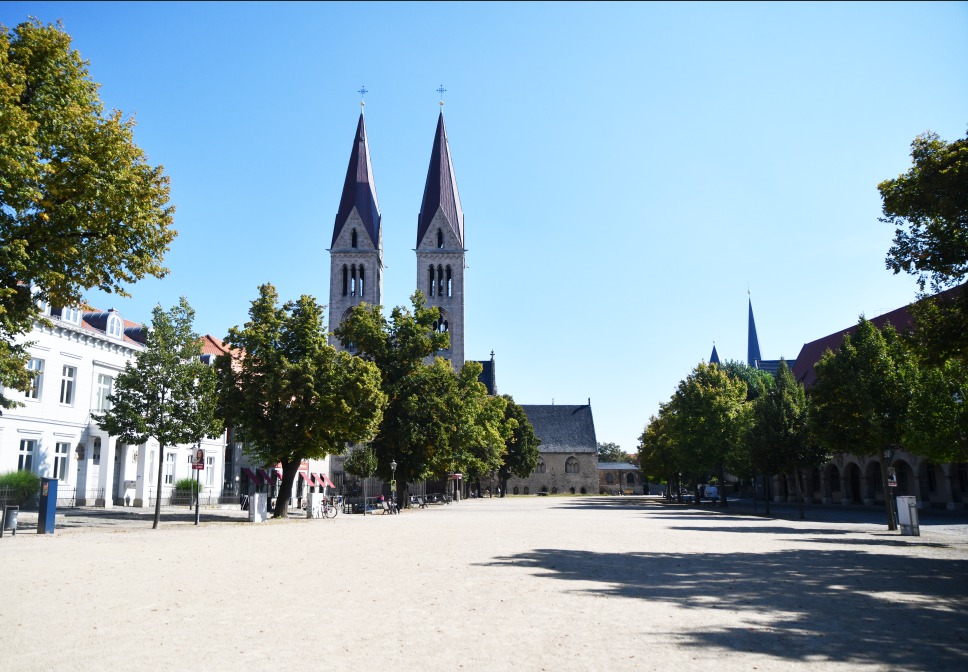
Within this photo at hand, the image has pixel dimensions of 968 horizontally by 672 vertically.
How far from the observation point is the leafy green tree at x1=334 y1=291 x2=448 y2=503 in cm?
4375

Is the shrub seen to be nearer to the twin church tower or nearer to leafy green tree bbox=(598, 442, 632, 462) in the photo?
the twin church tower

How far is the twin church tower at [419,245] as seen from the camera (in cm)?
8644

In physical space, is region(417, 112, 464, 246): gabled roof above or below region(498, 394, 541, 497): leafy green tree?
above

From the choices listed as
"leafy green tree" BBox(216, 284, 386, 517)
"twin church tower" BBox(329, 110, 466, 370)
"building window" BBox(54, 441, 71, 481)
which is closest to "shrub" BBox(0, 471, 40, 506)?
"building window" BBox(54, 441, 71, 481)

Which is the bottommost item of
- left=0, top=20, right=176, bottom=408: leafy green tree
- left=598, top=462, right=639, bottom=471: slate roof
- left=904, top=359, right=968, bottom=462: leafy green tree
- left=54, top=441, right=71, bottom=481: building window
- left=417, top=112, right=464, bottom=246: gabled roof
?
left=598, top=462, right=639, bottom=471: slate roof

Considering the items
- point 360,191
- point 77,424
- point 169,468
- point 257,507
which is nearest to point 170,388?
point 257,507

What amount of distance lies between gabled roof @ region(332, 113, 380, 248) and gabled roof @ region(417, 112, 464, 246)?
6.26 m

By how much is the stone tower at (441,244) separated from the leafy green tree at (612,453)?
9381 centimetres

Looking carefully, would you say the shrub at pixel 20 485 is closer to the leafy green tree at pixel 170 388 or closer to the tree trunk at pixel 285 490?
the leafy green tree at pixel 170 388

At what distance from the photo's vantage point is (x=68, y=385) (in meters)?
35.3

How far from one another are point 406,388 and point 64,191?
30.6 metres

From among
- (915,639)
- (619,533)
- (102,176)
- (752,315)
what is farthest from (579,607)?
(752,315)

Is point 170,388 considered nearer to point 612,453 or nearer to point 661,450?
point 661,450

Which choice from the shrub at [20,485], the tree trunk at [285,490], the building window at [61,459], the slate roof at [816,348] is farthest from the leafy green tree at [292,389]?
the slate roof at [816,348]
